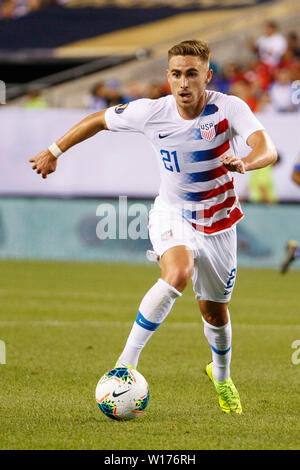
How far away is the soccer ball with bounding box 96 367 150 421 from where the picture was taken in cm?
535

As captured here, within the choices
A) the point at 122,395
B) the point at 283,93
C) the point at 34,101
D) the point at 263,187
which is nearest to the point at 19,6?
the point at 34,101

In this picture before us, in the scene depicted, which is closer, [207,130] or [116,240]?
[207,130]

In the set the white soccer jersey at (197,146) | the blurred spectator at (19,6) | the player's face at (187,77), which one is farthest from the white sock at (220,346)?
the blurred spectator at (19,6)

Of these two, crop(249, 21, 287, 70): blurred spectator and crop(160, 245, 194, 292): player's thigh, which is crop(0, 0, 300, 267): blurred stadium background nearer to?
crop(249, 21, 287, 70): blurred spectator

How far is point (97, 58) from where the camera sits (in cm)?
2302

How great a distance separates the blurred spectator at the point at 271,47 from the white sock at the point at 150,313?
14.8m

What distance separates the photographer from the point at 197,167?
19.2ft

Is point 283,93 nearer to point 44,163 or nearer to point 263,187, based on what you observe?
point 263,187

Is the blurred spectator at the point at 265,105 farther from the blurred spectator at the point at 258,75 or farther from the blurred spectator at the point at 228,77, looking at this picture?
the blurred spectator at the point at 228,77

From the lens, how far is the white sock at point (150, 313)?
5.38m

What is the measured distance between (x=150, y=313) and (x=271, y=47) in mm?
15265

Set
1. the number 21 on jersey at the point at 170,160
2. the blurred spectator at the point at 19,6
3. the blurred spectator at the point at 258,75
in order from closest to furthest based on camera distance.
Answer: the number 21 on jersey at the point at 170,160 → the blurred spectator at the point at 258,75 → the blurred spectator at the point at 19,6

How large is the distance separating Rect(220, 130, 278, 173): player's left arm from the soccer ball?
4.39 feet

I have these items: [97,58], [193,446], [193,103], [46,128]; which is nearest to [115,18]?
[97,58]
